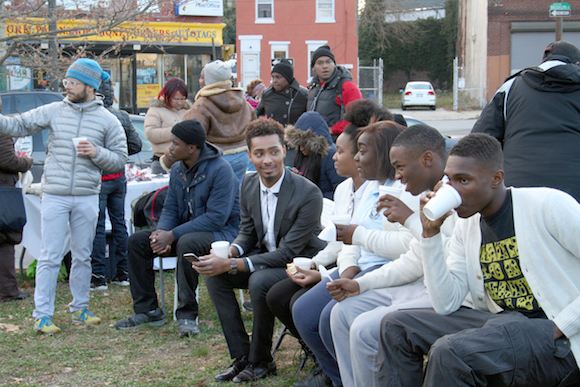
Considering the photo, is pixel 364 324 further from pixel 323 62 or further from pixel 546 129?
pixel 323 62

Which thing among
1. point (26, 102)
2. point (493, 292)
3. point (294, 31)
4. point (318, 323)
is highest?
point (294, 31)

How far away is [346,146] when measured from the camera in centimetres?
363

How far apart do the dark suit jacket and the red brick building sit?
25729 millimetres

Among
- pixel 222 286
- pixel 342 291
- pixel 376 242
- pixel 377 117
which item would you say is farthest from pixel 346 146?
pixel 222 286

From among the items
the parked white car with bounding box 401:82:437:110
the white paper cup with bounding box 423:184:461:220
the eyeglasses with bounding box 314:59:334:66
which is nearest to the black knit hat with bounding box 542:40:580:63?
the white paper cup with bounding box 423:184:461:220

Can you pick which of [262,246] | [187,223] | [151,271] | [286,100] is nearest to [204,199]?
[187,223]

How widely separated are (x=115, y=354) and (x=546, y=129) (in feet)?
10.9

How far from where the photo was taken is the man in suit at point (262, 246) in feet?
12.6

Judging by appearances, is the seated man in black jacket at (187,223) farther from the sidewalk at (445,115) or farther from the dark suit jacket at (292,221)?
the sidewalk at (445,115)

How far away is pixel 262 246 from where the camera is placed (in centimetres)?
420

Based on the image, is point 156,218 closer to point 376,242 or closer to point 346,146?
point 346,146

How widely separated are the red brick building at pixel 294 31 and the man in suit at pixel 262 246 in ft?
84.2

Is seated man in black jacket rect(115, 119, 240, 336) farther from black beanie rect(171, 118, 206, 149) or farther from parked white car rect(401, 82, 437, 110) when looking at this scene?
parked white car rect(401, 82, 437, 110)

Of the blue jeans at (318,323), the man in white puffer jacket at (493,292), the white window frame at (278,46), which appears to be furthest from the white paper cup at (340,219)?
the white window frame at (278,46)
